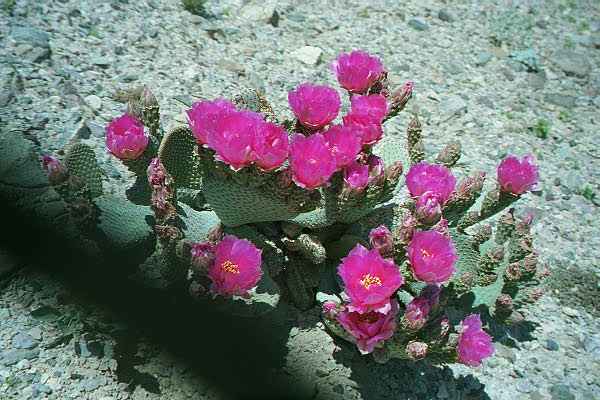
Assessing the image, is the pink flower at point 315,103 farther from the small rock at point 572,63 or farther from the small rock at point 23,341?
the small rock at point 572,63

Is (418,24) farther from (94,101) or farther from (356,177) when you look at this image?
(356,177)

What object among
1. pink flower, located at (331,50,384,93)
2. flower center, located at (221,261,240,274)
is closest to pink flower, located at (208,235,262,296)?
flower center, located at (221,261,240,274)

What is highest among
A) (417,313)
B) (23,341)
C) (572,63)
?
(417,313)

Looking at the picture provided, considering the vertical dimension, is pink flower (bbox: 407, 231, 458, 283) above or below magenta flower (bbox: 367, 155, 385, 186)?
below

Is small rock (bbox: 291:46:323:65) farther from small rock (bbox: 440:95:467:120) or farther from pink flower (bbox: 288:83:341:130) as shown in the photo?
pink flower (bbox: 288:83:341:130)

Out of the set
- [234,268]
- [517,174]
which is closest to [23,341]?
[234,268]

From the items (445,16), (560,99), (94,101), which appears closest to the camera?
(94,101)

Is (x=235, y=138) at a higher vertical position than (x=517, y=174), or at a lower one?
higher
